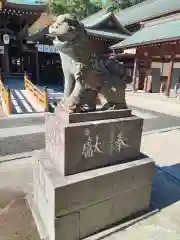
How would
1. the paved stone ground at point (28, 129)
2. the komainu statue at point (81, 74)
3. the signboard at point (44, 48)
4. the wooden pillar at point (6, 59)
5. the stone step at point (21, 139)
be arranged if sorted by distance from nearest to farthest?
the komainu statue at point (81, 74)
the stone step at point (21, 139)
the paved stone ground at point (28, 129)
the wooden pillar at point (6, 59)
the signboard at point (44, 48)

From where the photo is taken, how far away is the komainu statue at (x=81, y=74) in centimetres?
233

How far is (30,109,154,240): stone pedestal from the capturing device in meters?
2.48

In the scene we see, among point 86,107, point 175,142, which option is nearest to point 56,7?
point 175,142

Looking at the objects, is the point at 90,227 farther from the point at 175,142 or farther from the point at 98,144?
the point at 175,142

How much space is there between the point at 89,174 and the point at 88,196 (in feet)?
0.88

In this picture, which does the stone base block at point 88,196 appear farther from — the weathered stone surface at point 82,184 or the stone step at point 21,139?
the stone step at point 21,139

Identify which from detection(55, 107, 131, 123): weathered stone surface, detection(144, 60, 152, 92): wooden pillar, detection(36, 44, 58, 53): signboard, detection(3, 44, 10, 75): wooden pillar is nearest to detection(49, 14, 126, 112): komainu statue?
detection(55, 107, 131, 123): weathered stone surface

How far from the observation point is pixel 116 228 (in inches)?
112

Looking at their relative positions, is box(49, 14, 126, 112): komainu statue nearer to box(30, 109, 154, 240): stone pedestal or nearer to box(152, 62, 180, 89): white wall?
box(30, 109, 154, 240): stone pedestal

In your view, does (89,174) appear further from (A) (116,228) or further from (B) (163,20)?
(B) (163,20)

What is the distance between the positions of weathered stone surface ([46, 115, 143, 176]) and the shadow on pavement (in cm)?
101

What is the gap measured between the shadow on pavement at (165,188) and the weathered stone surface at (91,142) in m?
1.01

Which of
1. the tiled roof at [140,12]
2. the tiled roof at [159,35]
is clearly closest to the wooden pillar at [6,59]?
the tiled roof at [159,35]

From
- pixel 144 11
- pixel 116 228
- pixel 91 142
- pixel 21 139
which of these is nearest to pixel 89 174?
pixel 91 142
